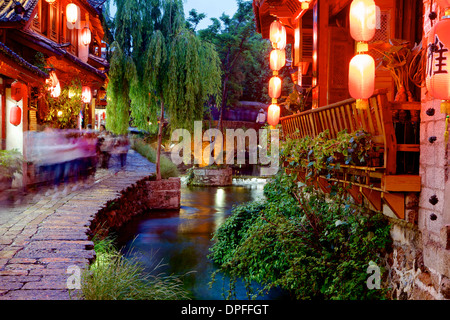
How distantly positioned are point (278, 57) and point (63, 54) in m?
6.92

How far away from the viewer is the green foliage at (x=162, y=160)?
1705 centimetres

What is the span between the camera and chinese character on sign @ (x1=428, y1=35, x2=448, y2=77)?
3898 mm

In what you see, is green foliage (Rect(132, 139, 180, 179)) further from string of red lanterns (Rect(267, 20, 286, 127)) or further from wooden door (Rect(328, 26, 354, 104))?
wooden door (Rect(328, 26, 354, 104))

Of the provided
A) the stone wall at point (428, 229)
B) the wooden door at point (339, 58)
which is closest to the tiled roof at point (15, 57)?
the wooden door at point (339, 58)

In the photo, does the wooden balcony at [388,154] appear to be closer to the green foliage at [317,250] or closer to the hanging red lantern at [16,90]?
the green foliage at [317,250]

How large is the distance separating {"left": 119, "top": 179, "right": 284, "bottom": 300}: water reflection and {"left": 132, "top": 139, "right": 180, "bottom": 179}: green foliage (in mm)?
1543

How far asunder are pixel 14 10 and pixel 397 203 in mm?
10946

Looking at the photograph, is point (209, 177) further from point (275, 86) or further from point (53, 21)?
point (275, 86)

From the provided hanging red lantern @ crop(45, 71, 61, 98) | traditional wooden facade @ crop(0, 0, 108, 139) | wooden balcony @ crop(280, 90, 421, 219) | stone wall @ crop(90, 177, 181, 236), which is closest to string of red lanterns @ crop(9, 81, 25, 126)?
traditional wooden facade @ crop(0, 0, 108, 139)

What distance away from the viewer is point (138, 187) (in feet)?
46.1

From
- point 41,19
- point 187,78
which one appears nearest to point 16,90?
point 41,19

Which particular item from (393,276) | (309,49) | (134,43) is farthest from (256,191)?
(393,276)

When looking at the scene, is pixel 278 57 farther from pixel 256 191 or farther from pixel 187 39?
pixel 256 191
